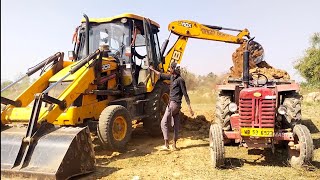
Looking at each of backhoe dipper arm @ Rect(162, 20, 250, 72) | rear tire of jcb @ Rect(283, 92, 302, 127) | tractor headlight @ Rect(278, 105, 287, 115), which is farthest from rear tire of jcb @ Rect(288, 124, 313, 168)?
backhoe dipper arm @ Rect(162, 20, 250, 72)

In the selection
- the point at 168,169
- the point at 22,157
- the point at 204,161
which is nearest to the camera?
the point at 22,157

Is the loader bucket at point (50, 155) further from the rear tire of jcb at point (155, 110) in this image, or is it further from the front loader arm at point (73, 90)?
the rear tire of jcb at point (155, 110)

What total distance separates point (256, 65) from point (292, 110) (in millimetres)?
4377

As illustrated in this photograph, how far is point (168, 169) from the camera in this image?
227 inches

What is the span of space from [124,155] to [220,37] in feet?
17.2

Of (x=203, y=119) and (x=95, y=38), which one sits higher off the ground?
(x=95, y=38)

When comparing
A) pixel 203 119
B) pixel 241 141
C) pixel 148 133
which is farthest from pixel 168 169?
pixel 203 119

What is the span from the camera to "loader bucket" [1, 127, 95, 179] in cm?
476

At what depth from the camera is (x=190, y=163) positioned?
20.4 ft

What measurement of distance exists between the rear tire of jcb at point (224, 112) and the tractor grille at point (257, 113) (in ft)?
2.28

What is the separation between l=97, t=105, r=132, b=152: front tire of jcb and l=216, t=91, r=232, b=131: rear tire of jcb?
6.34 feet

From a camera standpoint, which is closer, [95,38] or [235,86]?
[235,86]

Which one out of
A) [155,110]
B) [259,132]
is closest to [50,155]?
[259,132]

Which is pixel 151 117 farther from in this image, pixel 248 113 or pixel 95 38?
pixel 248 113
